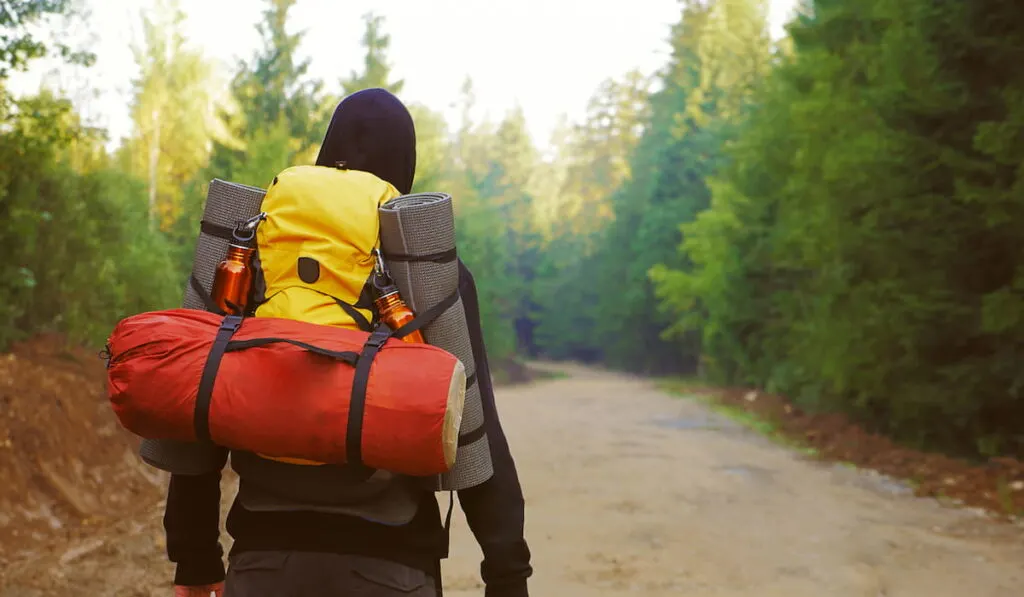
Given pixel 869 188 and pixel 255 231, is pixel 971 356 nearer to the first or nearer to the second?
pixel 869 188

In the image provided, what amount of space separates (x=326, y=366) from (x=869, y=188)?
39.6 ft

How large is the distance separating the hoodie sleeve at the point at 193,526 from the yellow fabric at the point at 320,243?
0.44 m

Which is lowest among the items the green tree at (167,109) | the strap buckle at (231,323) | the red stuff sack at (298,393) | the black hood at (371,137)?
the red stuff sack at (298,393)

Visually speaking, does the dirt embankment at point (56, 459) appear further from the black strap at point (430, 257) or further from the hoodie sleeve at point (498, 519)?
the black strap at point (430, 257)

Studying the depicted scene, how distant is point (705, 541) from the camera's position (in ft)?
27.0

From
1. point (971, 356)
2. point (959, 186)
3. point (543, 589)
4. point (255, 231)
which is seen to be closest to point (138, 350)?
point (255, 231)

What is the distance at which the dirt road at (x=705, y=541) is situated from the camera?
658cm

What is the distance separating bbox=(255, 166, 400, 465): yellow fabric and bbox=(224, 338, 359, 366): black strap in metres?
0.12

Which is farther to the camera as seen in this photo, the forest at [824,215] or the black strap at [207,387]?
the forest at [824,215]

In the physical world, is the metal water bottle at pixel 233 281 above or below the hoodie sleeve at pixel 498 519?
above

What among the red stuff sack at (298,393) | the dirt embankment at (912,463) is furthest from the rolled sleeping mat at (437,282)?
the dirt embankment at (912,463)

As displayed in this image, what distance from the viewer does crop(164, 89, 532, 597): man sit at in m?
1.84

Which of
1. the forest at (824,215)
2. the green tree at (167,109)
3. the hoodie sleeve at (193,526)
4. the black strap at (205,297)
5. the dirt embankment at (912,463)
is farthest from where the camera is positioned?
the green tree at (167,109)

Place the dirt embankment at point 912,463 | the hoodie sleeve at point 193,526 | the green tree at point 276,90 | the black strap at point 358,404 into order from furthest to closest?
the green tree at point 276,90, the dirt embankment at point 912,463, the hoodie sleeve at point 193,526, the black strap at point 358,404
